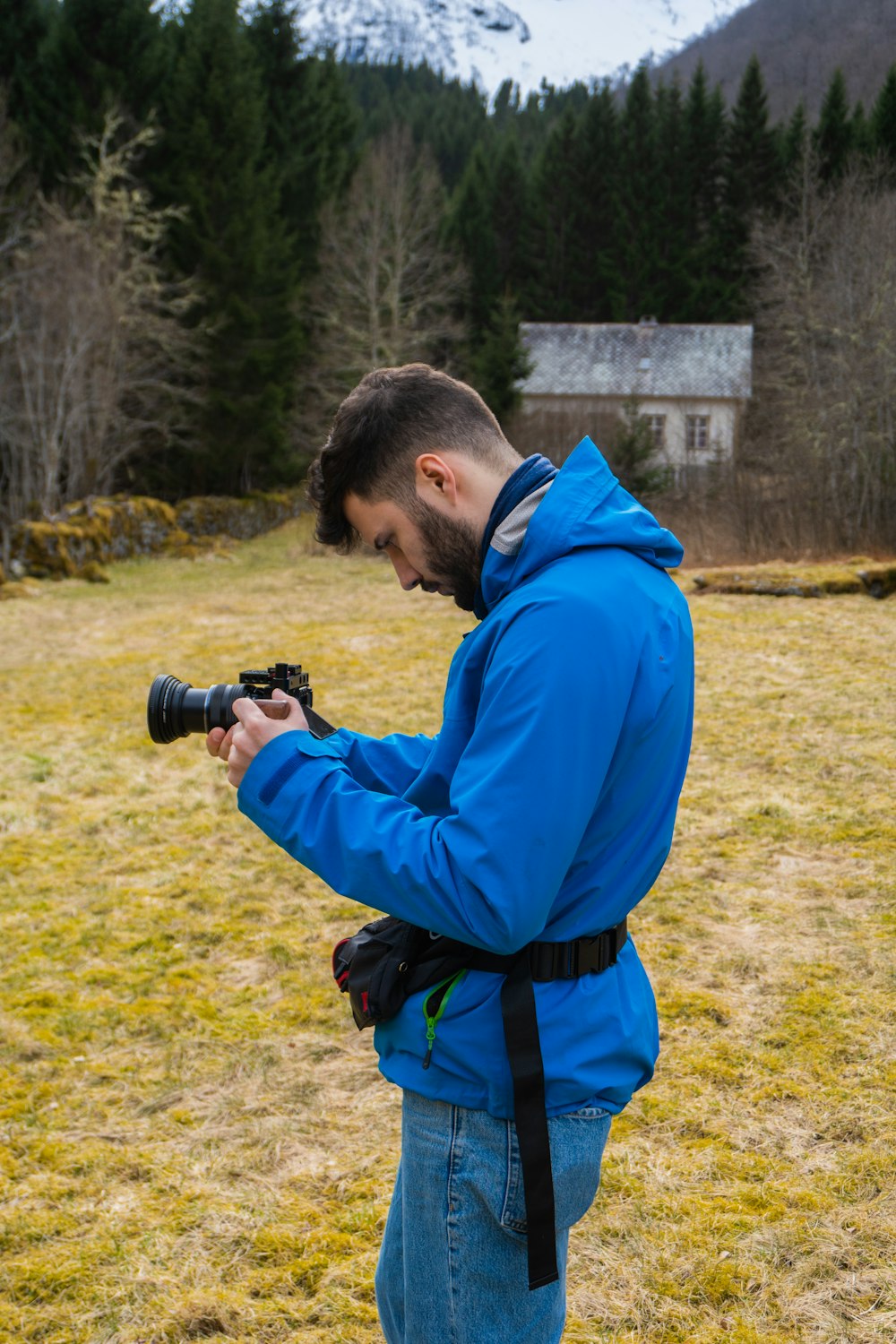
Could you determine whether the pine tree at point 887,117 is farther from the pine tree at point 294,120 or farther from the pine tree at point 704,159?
the pine tree at point 294,120

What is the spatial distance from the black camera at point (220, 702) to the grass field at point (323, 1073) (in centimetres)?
153

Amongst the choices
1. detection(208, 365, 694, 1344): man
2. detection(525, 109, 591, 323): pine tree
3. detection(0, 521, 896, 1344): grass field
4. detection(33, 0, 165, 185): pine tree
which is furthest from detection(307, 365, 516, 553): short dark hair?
detection(525, 109, 591, 323): pine tree

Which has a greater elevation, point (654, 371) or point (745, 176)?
point (745, 176)

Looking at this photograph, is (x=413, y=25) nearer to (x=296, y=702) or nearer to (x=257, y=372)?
(x=257, y=372)

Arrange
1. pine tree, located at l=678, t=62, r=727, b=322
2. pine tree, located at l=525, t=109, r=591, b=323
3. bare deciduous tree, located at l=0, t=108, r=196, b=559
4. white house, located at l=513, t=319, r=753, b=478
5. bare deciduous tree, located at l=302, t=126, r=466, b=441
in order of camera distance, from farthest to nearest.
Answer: pine tree, located at l=678, t=62, r=727, b=322 → pine tree, located at l=525, t=109, r=591, b=323 → white house, located at l=513, t=319, r=753, b=478 → bare deciduous tree, located at l=302, t=126, r=466, b=441 → bare deciduous tree, located at l=0, t=108, r=196, b=559

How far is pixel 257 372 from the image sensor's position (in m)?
25.7

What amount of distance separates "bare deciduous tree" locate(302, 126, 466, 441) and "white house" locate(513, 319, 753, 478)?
845cm

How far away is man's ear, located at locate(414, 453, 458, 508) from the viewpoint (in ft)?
4.68

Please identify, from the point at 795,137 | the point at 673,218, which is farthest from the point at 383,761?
the point at 795,137

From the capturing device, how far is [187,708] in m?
1.82

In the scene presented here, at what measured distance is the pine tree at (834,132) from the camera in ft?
135

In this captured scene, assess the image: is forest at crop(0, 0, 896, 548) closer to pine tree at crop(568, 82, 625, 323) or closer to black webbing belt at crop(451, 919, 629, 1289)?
pine tree at crop(568, 82, 625, 323)

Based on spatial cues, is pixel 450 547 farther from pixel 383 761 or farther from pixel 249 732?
pixel 383 761

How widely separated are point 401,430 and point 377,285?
84.6ft
